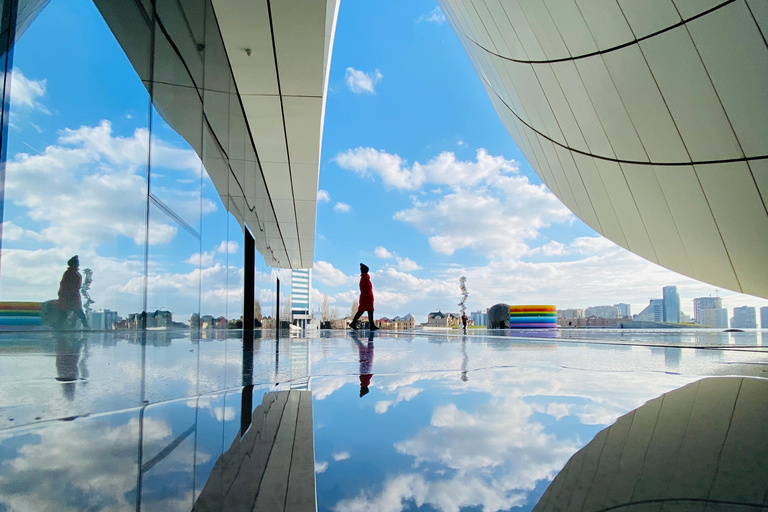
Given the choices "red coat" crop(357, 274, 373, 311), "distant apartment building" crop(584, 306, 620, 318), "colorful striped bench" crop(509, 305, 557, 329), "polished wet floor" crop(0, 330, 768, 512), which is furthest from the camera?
"distant apartment building" crop(584, 306, 620, 318)

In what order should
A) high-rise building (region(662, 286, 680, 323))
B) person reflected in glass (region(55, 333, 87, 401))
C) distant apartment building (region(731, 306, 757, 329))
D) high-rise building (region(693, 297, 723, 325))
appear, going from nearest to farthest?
person reflected in glass (region(55, 333, 87, 401))
distant apartment building (region(731, 306, 757, 329))
high-rise building (region(693, 297, 723, 325))
high-rise building (region(662, 286, 680, 323))

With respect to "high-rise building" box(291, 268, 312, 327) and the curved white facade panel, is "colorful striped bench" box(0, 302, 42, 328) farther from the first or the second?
"high-rise building" box(291, 268, 312, 327)

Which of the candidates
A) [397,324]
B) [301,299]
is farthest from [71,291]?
[301,299]

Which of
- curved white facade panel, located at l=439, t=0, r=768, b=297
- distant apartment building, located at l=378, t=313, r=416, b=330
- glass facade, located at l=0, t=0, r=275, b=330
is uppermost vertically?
curved white facade panel, located at l=439, t=0, r=768, b=297

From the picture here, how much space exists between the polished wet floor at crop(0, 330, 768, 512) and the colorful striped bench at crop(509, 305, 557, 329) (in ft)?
104

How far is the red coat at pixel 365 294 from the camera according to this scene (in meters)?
15.6

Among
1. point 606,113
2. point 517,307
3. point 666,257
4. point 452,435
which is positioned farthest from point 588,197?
point 517,307

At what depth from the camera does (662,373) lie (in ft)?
13.5

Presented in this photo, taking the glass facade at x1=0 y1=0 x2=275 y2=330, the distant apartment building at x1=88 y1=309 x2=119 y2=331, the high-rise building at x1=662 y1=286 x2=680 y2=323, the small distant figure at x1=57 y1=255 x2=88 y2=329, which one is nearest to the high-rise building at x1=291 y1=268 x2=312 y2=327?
the high-rise building at x1=662 y1=286 x2=680 y2=323

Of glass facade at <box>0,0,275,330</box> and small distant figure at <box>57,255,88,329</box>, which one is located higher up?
glass facade at <box>0,0,275,330</box>

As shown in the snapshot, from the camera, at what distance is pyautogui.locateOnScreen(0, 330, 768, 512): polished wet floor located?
4.59ft

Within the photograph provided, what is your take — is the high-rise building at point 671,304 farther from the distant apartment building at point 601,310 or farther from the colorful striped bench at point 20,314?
the colorful striped bench at point 20,314

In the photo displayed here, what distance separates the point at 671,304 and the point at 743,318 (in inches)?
496

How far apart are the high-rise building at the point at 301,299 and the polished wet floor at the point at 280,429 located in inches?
2937
